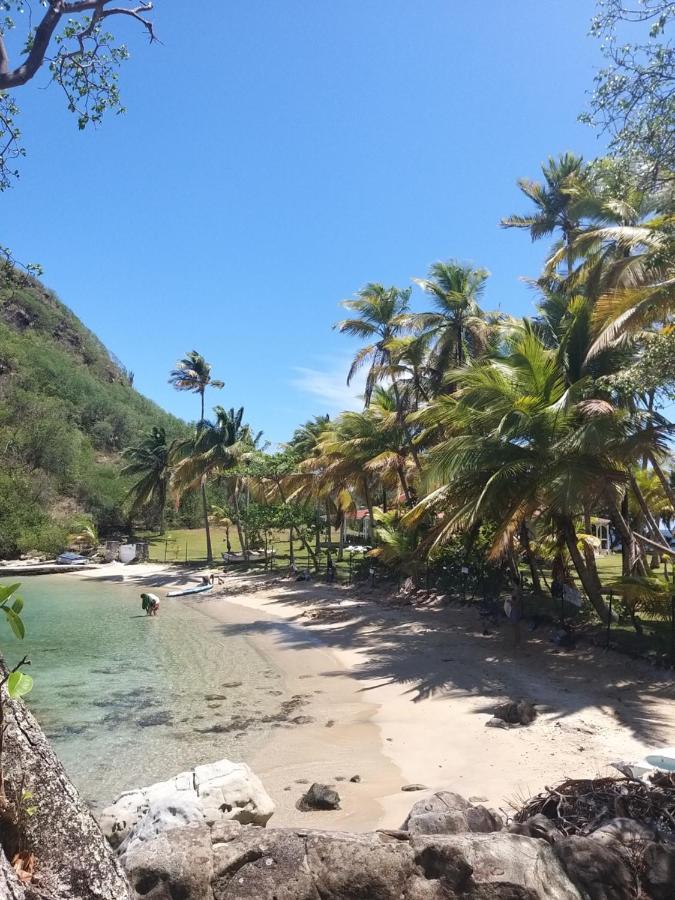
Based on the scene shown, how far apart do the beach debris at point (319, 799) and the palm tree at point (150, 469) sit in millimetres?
42352

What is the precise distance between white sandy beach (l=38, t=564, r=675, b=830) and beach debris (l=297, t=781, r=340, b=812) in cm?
12

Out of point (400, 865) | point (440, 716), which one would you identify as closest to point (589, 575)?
point (440, 716)

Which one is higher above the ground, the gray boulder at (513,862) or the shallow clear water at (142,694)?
the gray boulder at (513,862)

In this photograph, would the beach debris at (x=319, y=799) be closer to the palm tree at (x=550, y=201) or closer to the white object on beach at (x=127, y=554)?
the palm tree at (x=550, y=201)

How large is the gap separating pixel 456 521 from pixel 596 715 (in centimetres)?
454

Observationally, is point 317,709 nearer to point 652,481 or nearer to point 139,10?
point 139,10

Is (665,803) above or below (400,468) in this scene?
below

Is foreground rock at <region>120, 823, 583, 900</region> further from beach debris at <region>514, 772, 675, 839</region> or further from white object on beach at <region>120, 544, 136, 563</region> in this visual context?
white object on beach at <region>120, 544, 136, 563</region>

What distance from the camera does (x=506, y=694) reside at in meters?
11.0

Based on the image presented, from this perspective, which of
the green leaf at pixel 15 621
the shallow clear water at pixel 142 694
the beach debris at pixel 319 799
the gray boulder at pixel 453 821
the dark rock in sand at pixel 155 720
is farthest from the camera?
the dark rock in sand at pixel 155 720

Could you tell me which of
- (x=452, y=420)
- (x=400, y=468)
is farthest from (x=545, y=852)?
(x=400, y=468)

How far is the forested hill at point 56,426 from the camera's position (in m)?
45.0

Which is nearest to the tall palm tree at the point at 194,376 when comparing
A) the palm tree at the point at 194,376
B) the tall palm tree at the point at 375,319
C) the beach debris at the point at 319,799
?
the palm tree at the point at 194,376

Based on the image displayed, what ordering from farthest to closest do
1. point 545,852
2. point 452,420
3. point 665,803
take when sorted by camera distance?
point 452,420 → point 665,803 → point 545,852
